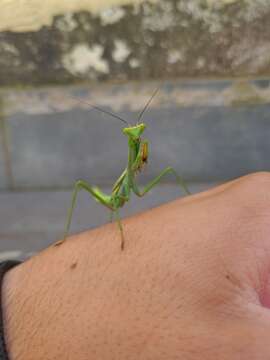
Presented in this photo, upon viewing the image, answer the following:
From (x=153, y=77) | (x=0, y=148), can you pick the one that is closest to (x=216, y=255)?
(x=153, y=77)

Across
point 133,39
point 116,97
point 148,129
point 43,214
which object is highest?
point 133,39

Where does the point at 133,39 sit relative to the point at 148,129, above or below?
above

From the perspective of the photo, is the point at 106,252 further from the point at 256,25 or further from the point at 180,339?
the point at 256,25

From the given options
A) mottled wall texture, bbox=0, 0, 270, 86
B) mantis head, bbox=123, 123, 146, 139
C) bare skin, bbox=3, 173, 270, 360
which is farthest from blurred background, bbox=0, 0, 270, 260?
bare skin, bbox=3, 173, 270, 360

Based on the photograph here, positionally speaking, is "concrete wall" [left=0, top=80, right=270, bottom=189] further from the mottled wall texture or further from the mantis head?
the mantis head

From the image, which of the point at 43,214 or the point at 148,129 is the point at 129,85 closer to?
the point at 148,129

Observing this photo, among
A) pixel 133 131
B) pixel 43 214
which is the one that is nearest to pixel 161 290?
pixel 133 131
